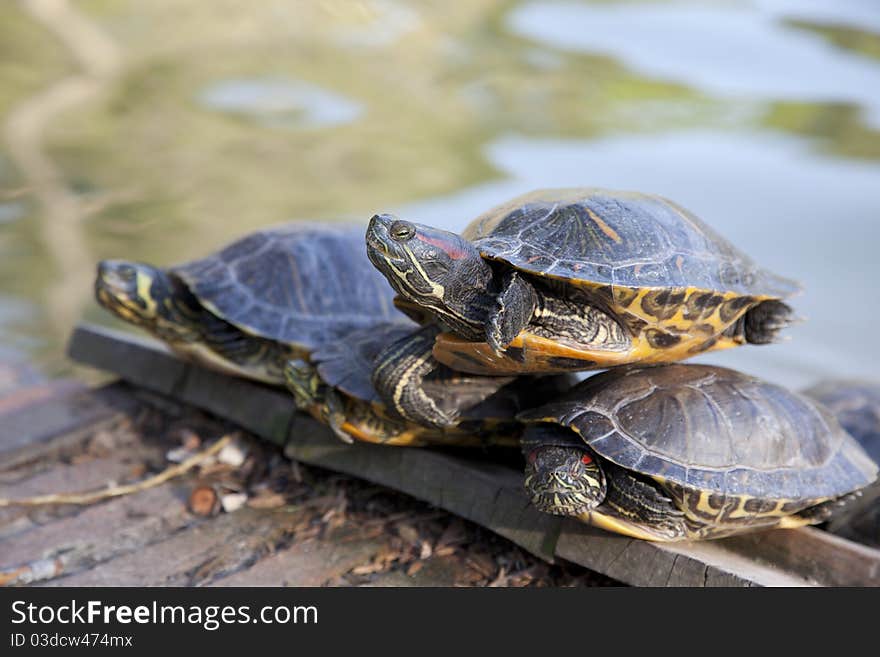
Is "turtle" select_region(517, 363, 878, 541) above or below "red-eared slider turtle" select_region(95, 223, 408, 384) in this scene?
above

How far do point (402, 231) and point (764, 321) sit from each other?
1105 mm

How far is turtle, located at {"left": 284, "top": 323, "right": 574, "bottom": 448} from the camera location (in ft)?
7.92

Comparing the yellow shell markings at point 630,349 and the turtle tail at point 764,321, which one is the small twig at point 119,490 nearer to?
the yellow shell markings at point 630,349

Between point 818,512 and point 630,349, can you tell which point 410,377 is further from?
point 818,512

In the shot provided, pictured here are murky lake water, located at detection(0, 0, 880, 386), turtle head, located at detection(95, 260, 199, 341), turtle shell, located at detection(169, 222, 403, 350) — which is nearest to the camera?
turtle shell, located at detection(169, 222, 403, 350)

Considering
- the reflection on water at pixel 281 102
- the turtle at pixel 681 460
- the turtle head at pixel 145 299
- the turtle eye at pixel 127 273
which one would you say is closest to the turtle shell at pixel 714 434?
the turtle at pixel 681 460

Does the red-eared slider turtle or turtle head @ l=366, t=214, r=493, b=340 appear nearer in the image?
turtle head @ l=366, t=214, r=493, b=340

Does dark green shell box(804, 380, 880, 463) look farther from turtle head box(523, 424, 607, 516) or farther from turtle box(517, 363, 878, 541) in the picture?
turtle head box(523, 424, 607, 516)

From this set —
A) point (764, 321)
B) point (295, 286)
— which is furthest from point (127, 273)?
point (764, 321)

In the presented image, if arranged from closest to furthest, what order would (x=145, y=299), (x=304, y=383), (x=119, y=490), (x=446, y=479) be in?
(x=446, y=479) < (x=304, y=383) < (x=119, y=490) < (x=145, y=299)

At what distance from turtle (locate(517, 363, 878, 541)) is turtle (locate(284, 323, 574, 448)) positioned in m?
0.18

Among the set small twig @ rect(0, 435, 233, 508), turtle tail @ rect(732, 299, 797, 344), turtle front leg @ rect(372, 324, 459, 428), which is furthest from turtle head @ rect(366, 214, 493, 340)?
small twig @ rect(0, 435, 233, 508)

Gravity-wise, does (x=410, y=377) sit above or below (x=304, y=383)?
above

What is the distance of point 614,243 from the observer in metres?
2.12
